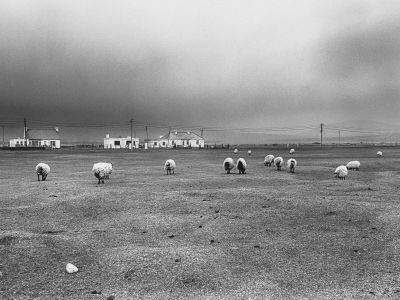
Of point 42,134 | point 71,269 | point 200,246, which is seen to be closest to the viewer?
point 71,269

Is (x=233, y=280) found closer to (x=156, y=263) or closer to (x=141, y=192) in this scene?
(x=156, y=263)

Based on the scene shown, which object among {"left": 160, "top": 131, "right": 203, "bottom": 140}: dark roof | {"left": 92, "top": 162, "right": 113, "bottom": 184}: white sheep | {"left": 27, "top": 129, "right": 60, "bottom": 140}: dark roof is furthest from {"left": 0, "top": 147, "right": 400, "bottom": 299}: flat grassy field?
{"left": 160, "top": 131, "right": 203, "bottom": 140}: dark roof

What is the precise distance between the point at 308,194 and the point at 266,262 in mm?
9826

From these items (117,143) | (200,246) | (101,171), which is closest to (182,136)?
(117,143)

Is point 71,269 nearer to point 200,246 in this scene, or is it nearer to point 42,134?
point 200,246

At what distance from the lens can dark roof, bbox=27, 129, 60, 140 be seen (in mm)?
133125

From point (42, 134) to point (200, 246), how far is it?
139 m

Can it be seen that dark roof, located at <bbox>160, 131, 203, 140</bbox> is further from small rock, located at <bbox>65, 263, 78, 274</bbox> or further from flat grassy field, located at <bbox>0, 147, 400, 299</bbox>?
small rock, located at <bbox>65, 263, 78, 274</bbox>

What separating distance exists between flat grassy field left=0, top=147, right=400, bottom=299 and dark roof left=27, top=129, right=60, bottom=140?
418 ft

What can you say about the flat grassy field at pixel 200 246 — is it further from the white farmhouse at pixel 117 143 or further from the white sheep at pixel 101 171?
the white farmhouse at pixel 117 143

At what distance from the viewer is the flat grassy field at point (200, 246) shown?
7273 mm

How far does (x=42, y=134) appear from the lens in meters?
135

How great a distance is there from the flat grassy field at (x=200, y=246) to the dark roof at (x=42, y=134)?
127 m

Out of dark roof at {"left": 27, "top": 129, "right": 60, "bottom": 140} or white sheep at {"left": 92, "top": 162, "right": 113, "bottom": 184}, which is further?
dark roof at {"left": 27, "top": 129, "right": 60, "bottom": 140}
